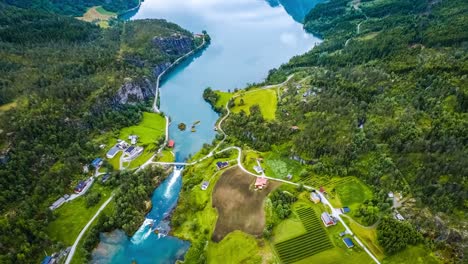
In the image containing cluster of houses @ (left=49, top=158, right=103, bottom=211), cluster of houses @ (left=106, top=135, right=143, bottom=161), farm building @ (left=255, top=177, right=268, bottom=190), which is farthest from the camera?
cluster of houses @ (left=106, top=135, right=143, bottom=161)

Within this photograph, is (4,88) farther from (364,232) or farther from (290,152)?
(364,232)

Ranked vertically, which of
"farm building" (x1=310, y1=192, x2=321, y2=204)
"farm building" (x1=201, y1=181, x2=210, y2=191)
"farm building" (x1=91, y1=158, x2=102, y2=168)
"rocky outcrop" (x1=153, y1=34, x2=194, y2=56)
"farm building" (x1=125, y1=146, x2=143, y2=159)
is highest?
"rocky outcrop" (x1=153, y1=34, x2=194, y2=56)

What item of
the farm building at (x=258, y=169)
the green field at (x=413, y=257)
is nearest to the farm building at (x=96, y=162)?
the farm building at (x=258, y=169)

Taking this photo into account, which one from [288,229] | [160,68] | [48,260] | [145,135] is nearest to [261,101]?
[145,135]

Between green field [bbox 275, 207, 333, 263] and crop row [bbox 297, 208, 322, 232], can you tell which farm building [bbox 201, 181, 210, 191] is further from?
green field [bbox 275, 207, 333, 263]

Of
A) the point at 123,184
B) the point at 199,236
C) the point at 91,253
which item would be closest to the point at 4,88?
the point at 123,184

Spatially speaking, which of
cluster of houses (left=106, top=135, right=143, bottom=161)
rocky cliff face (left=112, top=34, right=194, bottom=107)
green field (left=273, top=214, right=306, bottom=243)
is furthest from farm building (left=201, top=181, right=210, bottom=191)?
rocky cliff face (left=112, top=34, right=194, bottom=107)

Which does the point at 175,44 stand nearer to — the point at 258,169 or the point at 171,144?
the point at 171,144
